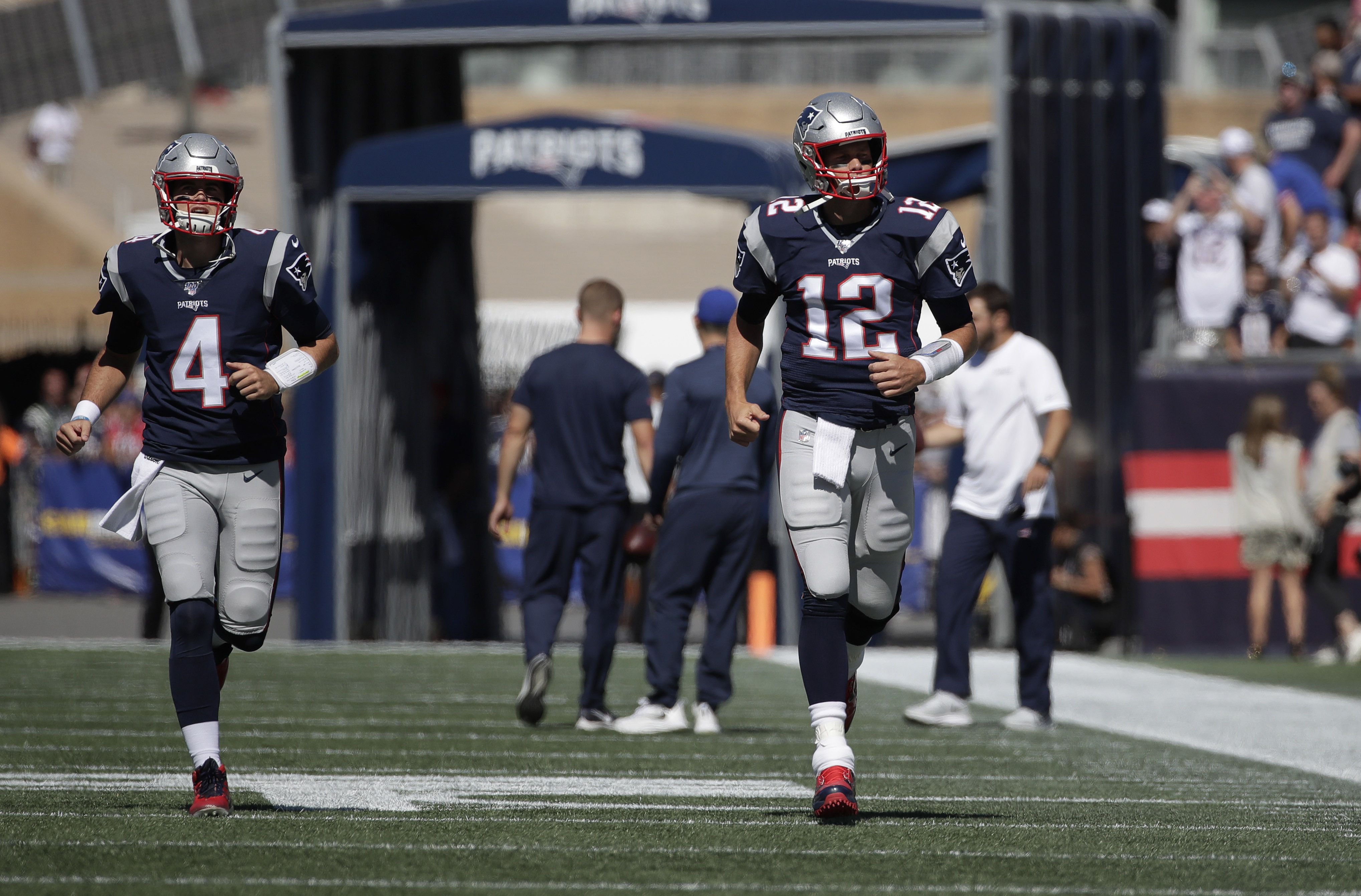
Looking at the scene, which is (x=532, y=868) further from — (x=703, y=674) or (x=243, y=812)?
(x=703, y=674)

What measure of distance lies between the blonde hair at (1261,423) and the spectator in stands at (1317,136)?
10.6 feet

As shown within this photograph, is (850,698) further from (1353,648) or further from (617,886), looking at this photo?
(1353,648)

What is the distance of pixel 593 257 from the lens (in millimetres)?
35031

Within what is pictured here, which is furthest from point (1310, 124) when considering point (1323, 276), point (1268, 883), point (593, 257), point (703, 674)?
point (593, 257)

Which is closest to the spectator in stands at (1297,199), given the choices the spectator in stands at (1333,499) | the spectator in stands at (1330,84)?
the spectator in stands at (1330,84)

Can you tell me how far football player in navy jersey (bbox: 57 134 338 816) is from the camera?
579 centimetres

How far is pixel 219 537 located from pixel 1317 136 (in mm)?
12910

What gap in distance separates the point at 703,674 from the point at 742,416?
10.5ft

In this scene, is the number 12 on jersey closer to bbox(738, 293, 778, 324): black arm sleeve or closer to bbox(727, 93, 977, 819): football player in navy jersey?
bbox(727, 93, 977, 819): football player in navy jersey

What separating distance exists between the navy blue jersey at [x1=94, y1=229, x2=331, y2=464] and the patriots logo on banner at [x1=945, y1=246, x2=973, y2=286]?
1851mm

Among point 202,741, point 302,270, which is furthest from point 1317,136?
point 202,741

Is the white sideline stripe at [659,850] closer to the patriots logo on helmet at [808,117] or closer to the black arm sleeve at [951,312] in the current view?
the black arm sleeve at [951,312]

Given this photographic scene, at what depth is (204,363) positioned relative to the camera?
19.3 ft

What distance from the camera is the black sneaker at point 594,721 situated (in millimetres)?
8852
